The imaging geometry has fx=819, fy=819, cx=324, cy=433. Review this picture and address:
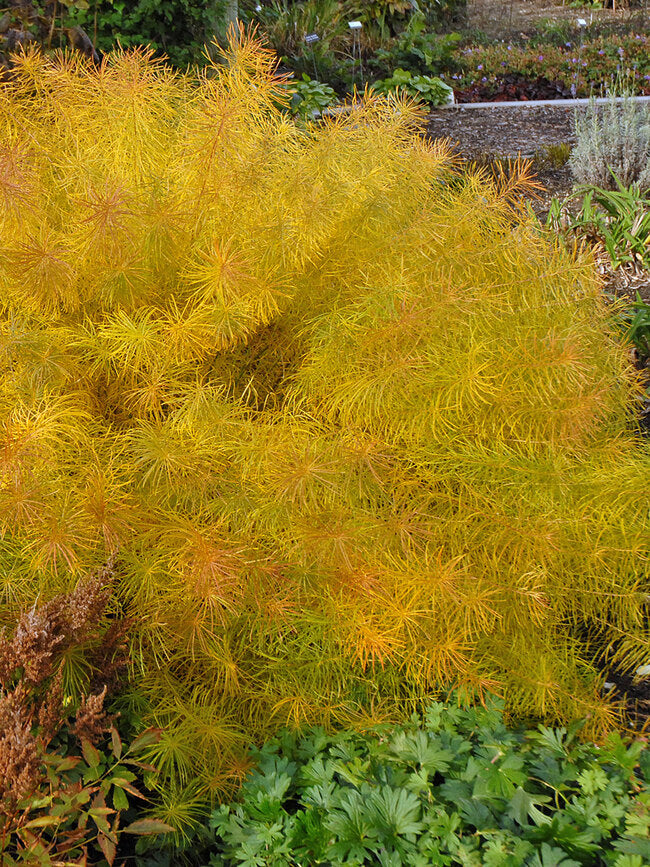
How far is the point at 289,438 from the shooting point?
183 centimetres

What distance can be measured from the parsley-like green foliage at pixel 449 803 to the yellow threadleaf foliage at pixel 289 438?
0.61ft

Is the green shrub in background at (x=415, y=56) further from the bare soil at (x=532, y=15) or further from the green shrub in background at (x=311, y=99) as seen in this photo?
the bare soil at (x=532, y=15)

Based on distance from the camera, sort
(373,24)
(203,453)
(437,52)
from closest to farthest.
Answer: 1. (203,453)
2. (437,52)
3. (373,24)

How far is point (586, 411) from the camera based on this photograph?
187 cm

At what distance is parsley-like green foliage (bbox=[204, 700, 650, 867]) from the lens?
4.17ft

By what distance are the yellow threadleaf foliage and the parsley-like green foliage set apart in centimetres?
19

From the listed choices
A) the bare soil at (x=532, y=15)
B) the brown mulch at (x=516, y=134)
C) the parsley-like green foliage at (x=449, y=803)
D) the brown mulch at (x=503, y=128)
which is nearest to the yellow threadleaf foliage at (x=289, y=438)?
the parsley-like green foliage at (x=449, y=803)

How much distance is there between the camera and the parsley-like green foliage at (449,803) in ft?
4.17

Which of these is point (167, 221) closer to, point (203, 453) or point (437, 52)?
point (203, 453)

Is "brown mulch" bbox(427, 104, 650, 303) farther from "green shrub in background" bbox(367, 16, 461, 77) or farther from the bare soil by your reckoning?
the bare soil

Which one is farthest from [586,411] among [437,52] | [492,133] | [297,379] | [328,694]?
[437,52]

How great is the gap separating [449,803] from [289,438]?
2.65 feet

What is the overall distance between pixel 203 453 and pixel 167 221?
570mm

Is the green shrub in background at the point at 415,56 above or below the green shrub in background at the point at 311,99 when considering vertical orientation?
above
